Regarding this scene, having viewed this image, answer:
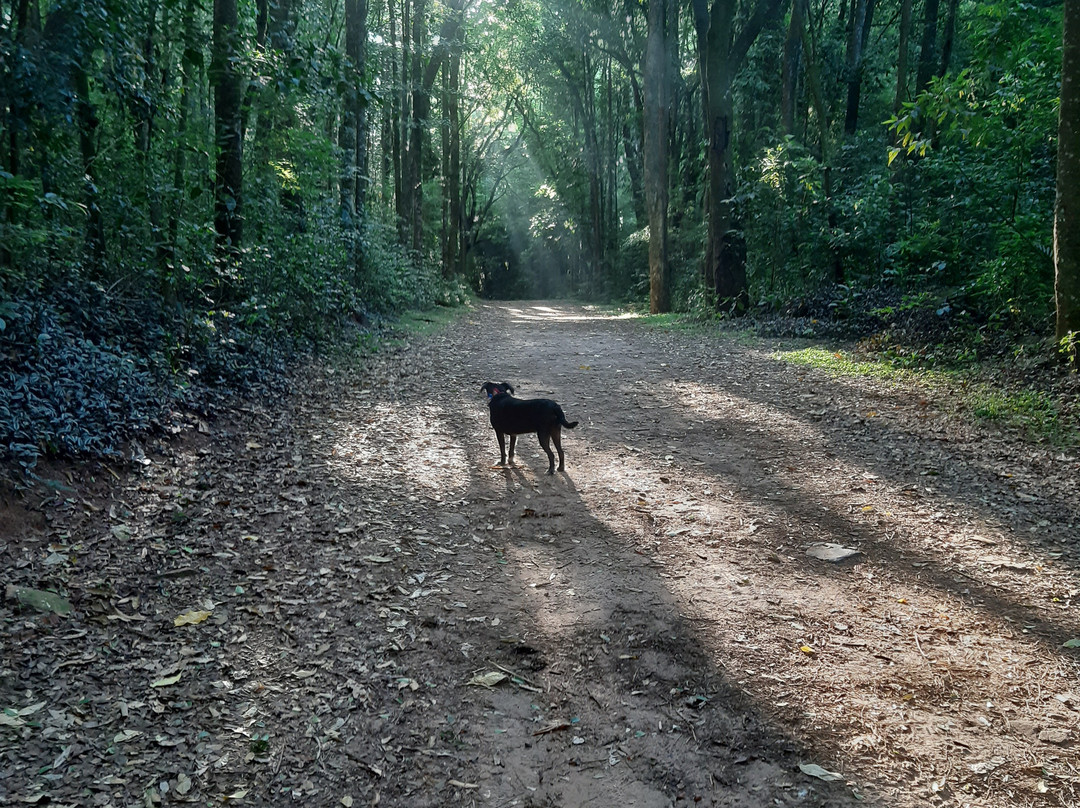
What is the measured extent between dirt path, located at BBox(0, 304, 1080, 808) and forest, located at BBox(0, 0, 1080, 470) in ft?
5.07

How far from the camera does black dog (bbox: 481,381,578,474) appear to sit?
6418 mm

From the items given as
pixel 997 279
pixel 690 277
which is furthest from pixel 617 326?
pixel 997 279

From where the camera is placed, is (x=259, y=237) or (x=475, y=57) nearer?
(x=259, y=237)

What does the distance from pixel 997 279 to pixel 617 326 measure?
1048 centimetres

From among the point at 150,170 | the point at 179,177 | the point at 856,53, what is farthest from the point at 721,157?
the point at 150,170

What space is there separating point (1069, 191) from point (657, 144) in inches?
601

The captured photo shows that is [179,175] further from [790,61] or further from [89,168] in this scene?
[790,61]

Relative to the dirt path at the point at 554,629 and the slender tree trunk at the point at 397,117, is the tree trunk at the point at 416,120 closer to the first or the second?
the slender tree trunk at the point at 397,117

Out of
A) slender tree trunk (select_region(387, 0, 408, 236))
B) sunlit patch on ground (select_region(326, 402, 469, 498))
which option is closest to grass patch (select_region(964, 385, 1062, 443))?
sunlit patch on ground (select_region(326, 402, 469, 498))

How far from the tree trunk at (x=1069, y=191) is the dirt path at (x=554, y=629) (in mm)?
2280

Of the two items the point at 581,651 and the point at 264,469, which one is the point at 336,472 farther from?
the point at 581,651

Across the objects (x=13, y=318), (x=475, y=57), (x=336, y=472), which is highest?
(x=475, y=57)

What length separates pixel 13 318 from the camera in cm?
571

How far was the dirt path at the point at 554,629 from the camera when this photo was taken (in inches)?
117
